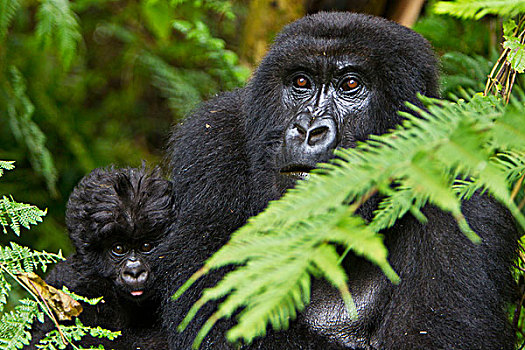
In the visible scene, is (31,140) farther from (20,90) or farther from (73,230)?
(73,230)

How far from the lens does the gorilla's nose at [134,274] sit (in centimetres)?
335

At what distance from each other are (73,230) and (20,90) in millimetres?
2451

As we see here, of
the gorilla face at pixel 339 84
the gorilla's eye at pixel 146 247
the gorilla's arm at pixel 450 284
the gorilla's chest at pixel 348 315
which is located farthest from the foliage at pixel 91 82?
the gorilla's arm at pixel 450 284

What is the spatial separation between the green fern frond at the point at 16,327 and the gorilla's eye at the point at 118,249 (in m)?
0.92

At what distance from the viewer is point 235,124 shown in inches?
135

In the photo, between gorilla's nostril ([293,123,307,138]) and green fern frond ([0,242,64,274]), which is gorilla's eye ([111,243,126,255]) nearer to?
green fern frond ([0,242,64,274])

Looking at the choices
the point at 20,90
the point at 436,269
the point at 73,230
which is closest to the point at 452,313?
the point at 436,269

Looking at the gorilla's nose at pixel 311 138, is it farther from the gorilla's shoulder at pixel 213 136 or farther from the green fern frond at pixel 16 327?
the green fern frond at pixel 16 327

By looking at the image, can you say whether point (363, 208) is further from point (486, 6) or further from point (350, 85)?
point (486, 6)

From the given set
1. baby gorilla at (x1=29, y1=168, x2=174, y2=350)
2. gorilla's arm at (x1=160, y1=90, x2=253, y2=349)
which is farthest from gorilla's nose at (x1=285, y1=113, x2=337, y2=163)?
baby gorilla at (x1=29, y1=168, x2=174, y2=350)

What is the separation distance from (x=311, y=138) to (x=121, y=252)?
1.36 metres

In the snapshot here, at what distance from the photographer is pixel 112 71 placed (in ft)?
26.3

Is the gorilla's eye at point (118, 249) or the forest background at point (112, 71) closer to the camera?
the gorilla's eye at point (118, 249)

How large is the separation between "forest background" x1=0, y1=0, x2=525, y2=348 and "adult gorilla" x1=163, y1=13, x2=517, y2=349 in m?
1.23
